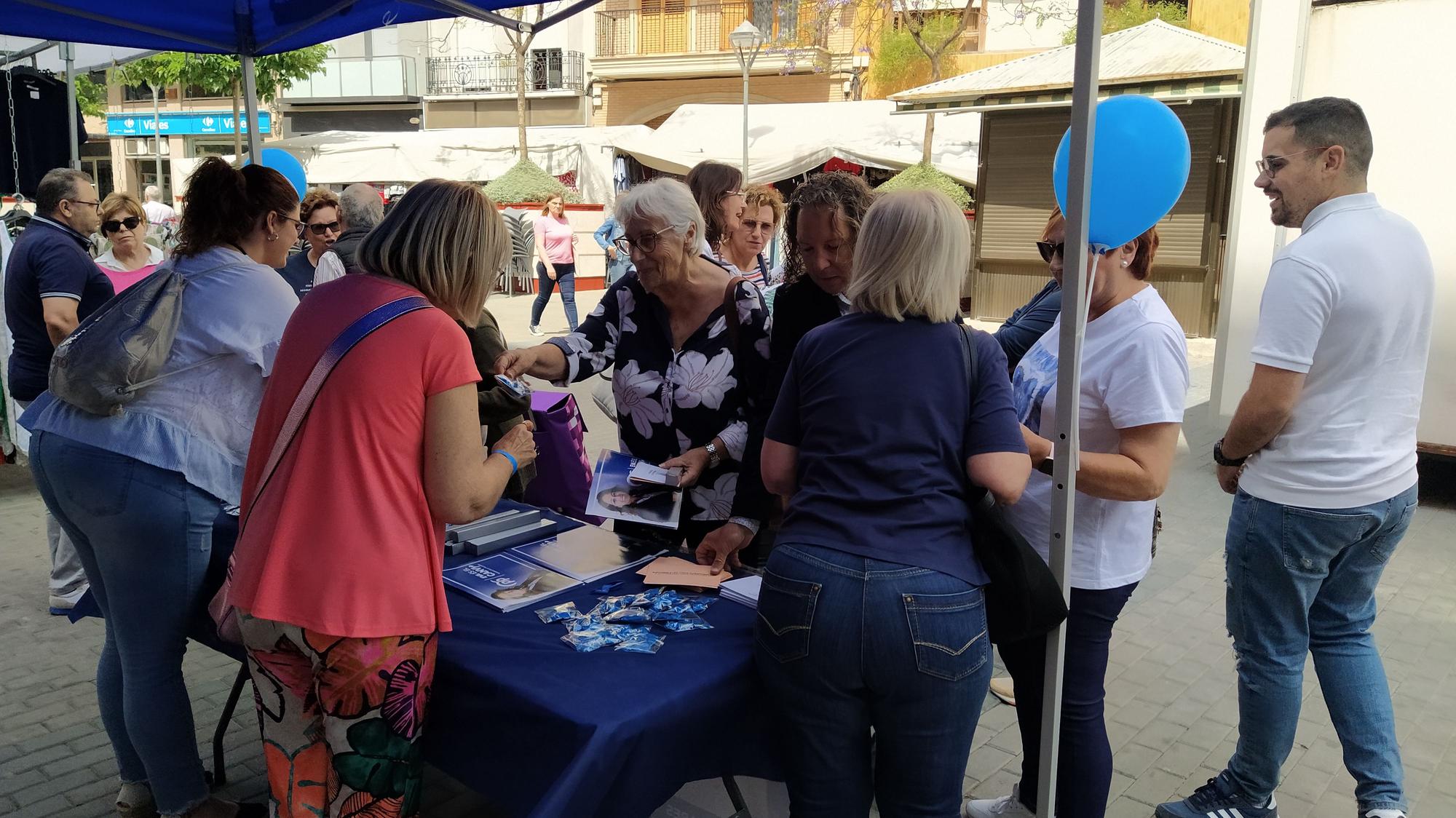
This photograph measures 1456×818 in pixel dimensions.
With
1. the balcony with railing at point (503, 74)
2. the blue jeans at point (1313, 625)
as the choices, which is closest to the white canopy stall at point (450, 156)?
the balcony with railing at point (503, 74)

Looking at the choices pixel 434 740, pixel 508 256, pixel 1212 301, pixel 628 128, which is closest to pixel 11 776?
pixel 434 740

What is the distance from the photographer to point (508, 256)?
1965mm

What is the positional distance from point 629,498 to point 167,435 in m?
1.05

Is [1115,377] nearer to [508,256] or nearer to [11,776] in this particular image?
[508,256]

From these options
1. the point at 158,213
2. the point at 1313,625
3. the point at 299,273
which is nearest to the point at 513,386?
the point at 1313,625

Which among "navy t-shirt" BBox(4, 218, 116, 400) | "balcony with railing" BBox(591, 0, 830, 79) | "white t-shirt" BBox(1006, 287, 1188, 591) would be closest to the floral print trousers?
"white t-shirt" BBox(1006, 287, 1188, 591)

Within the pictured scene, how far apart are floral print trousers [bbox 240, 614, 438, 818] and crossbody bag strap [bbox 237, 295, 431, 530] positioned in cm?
31

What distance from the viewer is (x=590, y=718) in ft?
5.29

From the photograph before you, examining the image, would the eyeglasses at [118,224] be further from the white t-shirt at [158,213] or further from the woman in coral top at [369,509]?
the white t-shirt at [158,213]

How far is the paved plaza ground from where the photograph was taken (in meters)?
2.93

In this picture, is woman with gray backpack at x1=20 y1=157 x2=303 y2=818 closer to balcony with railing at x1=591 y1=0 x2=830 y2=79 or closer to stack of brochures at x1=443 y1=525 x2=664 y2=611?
stack of brochures at x1=443 y1=525 x2=664 y2=611

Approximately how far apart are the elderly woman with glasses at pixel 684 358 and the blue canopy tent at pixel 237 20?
143cm

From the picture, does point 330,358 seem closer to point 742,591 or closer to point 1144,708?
point 742,591

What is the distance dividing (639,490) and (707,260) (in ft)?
2.20
